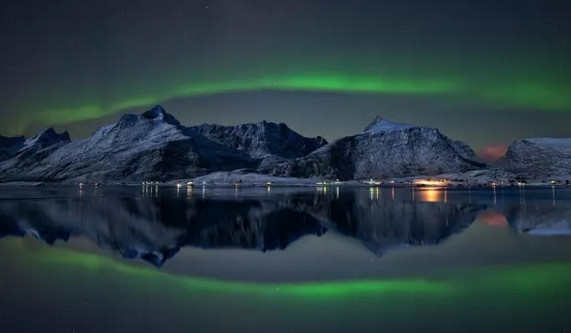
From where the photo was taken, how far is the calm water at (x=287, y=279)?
1700cm

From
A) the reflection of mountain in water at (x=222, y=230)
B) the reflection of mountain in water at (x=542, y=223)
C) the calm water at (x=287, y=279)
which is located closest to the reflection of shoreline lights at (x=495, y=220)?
the reflection of mountain in water at (x=542, y=223)

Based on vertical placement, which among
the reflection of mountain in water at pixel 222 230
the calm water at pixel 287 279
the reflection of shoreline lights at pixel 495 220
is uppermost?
the reflection of shoreline lights at pixel 495 220

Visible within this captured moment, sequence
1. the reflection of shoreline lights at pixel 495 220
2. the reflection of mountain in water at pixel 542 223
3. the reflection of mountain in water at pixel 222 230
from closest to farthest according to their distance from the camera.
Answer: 1. the reflection of mountain in water at pixel 222 230
2. the reflection of mountain in water at pixel 542 223
3. the reflection of shoreline lights at pixel 495 220

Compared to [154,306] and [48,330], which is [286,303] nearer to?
[154,306]

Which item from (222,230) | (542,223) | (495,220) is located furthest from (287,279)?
(495,220)

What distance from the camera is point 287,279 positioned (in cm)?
2400

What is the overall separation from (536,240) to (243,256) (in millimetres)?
22123

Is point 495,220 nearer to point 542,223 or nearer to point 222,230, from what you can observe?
point 542,223

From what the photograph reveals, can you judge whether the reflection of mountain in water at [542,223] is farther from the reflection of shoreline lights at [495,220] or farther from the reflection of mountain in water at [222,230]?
the reflection of mountain in water at [222,230]

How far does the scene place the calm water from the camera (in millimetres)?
17000

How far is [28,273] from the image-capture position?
2517cm

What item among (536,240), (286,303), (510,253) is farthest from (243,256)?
(536,240)

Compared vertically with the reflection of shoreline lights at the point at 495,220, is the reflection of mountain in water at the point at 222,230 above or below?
below

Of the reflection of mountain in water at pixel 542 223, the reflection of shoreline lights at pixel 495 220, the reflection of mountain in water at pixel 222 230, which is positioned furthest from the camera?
the reflection of shoreline lights at pixel 495 220
